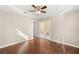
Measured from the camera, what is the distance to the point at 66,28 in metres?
2.03

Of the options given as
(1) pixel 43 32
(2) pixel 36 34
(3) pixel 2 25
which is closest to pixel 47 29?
(1) pixel 43 32

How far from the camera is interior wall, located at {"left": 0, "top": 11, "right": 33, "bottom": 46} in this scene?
1.95 metres

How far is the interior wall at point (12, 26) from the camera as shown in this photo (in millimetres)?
1952

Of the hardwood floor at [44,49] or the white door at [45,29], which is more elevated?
the white door at [45,29]

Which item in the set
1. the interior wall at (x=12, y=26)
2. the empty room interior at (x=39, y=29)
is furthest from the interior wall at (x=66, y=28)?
the interior wall at (x=12, y=26)

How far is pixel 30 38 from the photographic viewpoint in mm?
2105

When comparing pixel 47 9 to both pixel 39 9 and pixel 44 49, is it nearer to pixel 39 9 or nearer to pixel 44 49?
pixel 39 9

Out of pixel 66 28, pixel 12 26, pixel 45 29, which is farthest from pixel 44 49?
pixel 12 26

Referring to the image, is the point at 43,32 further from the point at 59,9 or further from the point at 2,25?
the point at 2,25

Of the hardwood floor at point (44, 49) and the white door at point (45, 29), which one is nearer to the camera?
the hardwood floor at point (44, 49)

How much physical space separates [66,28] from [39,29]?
1.74 feet

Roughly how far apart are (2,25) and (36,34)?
671mm

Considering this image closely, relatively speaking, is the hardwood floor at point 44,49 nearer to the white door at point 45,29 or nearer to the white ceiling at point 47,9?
the white door at point 45,29
